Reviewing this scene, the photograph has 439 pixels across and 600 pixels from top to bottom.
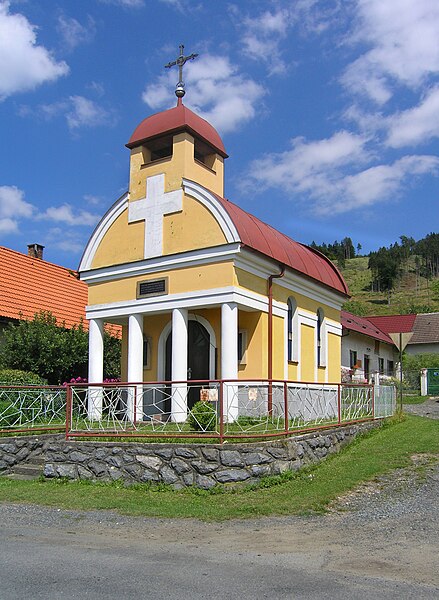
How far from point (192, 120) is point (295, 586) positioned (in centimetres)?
1291

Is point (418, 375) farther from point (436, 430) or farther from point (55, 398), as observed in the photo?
point (55, 398)

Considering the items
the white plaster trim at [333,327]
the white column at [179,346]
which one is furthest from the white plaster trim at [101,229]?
the white plaster trim at [333,327]

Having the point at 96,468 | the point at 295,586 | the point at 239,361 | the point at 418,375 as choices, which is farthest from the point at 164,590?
the point at 418,375

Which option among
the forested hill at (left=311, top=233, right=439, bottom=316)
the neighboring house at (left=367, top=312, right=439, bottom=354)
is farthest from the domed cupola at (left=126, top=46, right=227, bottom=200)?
the forested hill at (left=311, top=233, right=439, bottom=316)

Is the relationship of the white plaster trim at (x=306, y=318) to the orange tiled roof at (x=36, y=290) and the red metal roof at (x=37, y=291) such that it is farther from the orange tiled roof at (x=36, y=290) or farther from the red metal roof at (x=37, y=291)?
the orange tiled roof at (x=36, y=290)

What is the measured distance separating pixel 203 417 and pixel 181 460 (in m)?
0.97

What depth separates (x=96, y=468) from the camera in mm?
11352

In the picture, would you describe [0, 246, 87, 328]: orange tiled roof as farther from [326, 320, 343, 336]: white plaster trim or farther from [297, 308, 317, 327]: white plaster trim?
[326, 320, 343, 336]: white plaster trim

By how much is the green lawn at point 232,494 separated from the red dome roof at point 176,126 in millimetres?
9003

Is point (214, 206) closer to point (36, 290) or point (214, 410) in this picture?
point (214, 410)

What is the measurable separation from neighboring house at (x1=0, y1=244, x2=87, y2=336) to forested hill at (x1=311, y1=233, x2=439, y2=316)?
5522cm

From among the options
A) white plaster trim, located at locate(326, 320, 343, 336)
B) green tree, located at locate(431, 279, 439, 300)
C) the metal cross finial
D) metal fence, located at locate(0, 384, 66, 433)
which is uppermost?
green tree, located at locate(431, 279, 439, 300)

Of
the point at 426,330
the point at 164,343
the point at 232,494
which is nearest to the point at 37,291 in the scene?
the point at 164,343

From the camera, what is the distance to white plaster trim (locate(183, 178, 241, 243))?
46.8 feet
